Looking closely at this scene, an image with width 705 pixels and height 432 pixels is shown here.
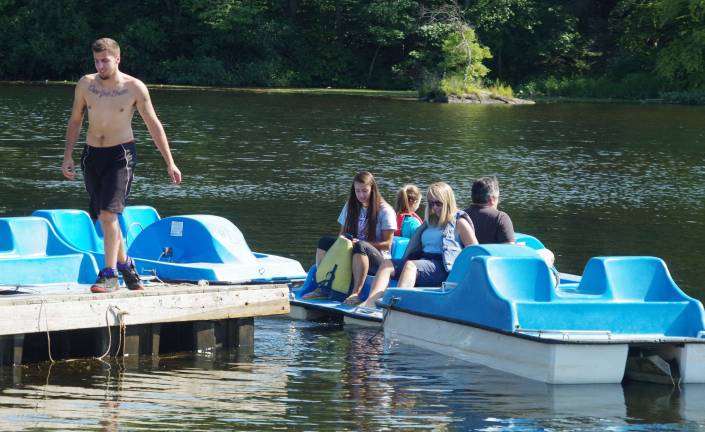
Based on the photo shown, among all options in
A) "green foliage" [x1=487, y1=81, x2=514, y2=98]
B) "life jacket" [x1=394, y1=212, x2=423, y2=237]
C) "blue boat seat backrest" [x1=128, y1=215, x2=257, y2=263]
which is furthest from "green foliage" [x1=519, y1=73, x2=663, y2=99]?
"blue boat seat backrest" [x1=128, y1=215, x2=257, y2=263]

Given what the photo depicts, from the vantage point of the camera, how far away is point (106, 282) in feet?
29.7

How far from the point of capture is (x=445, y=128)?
35.5m

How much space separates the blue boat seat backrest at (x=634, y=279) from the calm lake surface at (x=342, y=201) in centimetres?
86

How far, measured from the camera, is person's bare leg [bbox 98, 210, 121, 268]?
889cm

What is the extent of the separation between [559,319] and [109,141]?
10.1ft

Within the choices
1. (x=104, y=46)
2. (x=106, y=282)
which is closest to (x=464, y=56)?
(x=106, y=282)

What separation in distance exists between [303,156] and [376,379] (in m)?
18.6

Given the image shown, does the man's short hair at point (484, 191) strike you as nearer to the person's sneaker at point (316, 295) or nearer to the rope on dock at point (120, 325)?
the person's sneaker at point (316, 295)

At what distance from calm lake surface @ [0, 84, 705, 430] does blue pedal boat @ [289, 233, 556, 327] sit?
0.13 metres

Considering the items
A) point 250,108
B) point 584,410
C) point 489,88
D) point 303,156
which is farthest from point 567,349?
point 489,88

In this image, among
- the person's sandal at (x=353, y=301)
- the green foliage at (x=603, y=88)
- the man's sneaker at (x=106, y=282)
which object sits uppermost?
the green foliage at (x=603, y=88)

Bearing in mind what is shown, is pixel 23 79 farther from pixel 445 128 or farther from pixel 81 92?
pixel 81 92

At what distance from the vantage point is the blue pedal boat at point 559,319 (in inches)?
346

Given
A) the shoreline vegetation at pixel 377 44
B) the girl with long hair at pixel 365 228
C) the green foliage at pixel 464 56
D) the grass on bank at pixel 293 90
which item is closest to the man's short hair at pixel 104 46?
the girl with long hair at pixel 365 228
